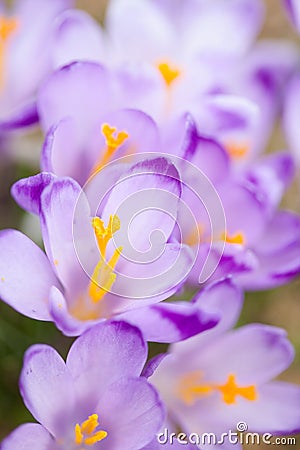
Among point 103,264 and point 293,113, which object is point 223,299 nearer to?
point 103,264

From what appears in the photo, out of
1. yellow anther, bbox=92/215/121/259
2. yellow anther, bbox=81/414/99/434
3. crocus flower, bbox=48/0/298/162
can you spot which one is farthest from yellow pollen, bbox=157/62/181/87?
yellow anther, bbox=81/414/99/434

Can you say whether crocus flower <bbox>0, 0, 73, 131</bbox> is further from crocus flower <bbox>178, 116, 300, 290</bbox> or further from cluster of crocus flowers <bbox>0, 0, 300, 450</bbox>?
crocus flower <bbox>178, 116, 300, 290</bbox>

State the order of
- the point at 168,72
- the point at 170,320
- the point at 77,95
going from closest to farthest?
the point at 170,320 → the point at 77,95 → the point at 168,72

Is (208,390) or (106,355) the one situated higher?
(106,355)

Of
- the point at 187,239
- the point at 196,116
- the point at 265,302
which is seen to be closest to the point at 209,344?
the point at 187,239

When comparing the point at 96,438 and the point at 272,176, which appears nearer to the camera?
the point at 96,438

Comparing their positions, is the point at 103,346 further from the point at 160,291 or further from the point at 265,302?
the point at 265,302

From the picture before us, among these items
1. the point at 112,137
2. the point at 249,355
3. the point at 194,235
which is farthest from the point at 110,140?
the point at 249,355

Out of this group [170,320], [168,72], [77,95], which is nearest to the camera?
[170,320]
